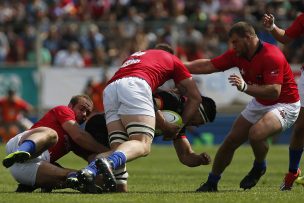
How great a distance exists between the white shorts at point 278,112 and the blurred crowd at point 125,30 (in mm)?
13572

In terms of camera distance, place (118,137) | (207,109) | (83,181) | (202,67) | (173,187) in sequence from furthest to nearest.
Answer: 1. (173,187)
2. (202,67)
3. (207,109)
4. (118,137)
5. (83,181)

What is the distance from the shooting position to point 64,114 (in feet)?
35.0

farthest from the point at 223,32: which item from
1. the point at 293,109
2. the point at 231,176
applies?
the point at 293,109

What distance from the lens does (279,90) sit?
10703 mm

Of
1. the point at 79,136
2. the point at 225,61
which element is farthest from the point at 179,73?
the point at 79,136

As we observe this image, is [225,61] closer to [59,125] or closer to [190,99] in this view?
[190,99]

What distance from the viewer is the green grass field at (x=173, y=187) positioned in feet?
31.3

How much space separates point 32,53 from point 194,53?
4814mm

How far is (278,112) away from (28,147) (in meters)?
3.11

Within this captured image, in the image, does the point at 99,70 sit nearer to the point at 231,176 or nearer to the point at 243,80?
the point at 231,176

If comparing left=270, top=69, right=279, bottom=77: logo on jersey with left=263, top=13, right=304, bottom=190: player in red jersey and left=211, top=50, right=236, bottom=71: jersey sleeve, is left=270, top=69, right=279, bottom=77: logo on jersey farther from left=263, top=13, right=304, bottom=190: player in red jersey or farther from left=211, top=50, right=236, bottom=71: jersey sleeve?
left=263, top=13, right=304, bottom=190: player in red jersey

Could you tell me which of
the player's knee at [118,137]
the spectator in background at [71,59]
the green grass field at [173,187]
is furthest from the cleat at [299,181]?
the spectator in background at [71,59]

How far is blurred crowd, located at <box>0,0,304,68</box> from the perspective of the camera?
2552 centimetres

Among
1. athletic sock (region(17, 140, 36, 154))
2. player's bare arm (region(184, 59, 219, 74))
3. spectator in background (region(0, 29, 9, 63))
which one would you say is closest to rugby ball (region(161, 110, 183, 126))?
player's bare arm (region(184, 59, 219, 74))
